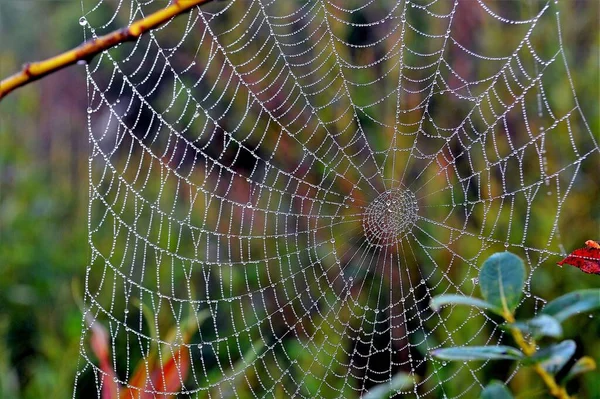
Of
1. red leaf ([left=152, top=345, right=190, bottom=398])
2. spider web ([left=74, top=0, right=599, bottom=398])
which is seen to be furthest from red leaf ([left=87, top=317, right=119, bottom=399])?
spider web ([left=74, top=0, right=599, bottom=398])

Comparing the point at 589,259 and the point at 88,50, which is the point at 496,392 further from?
the point at 88,50

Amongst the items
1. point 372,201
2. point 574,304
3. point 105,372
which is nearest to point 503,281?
point 574,304

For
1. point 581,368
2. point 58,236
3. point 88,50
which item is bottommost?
point 581,368

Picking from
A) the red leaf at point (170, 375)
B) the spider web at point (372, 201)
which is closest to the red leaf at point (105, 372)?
the red leaf at point (170, 375)

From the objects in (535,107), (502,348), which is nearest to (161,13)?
(502,348)

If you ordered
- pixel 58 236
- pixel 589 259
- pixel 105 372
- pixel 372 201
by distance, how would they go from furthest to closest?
pixel 58 236 < pixel 372 201 < pixel 105 372 < pixel 589 259

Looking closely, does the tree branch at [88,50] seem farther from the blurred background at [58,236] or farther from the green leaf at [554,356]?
the blurred background at [58,236]

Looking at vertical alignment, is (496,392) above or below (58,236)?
below

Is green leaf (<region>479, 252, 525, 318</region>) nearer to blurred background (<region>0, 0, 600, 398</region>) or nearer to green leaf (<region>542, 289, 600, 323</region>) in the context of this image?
green leaf (<region>542, 289, 600, 323</region>)

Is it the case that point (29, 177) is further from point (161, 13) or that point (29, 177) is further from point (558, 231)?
point (161, 13)
